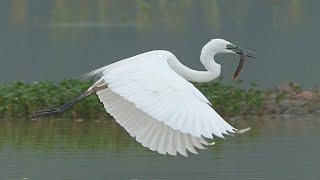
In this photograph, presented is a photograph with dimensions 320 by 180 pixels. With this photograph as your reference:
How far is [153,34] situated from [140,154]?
44.6ft

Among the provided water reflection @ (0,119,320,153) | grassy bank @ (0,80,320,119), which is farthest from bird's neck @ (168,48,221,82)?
grassy bank @ (0,80,320,119)

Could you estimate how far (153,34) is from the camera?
24.3 meters

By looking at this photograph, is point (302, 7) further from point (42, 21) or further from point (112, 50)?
point (112, 50)

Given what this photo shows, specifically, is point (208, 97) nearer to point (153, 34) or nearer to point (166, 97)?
point (166, 97)

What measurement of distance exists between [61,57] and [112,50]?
0.93 m

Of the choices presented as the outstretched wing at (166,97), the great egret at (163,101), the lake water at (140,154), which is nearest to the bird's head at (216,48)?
the great egret at (163,101)

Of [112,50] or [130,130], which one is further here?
[112,50]

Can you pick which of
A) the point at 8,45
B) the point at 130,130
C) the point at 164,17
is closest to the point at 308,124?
the point at 130,130

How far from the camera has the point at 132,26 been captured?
87.9ft

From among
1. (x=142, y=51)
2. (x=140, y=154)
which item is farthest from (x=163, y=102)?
(x=142, y=51)

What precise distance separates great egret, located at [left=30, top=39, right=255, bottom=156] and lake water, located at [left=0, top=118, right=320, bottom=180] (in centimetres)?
100

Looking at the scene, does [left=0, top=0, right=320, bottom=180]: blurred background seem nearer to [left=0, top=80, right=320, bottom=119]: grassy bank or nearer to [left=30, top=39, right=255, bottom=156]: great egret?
[left=0, top=80, right=320, bottom=119]: grassy bank

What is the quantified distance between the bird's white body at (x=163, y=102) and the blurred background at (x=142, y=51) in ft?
3.88

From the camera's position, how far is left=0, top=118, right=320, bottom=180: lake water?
32.5ft
